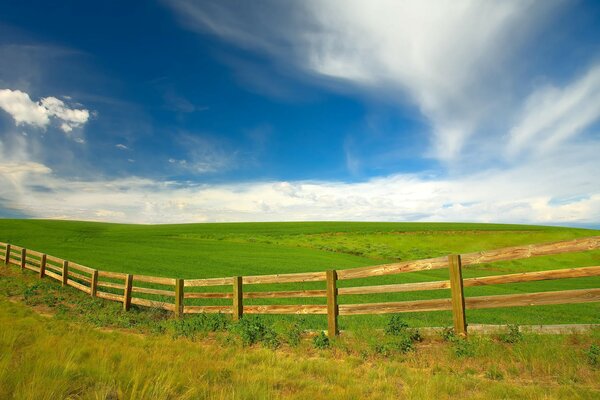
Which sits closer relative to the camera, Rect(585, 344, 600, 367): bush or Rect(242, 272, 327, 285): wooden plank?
Rect(585, 344, 600, 367): bush

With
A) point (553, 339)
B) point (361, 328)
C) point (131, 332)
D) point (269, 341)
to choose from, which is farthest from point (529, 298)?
point (131, 332)

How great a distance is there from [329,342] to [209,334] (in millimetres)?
3353

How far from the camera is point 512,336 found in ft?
21.4

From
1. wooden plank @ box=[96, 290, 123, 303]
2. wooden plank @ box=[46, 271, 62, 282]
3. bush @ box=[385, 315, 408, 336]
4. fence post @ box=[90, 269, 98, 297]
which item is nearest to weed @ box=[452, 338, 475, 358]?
bush @ box=[385, 315, 408, 336]

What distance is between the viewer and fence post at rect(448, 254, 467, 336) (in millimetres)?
6988

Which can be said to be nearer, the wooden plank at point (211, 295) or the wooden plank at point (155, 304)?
the wooden plank at point (211, 295)

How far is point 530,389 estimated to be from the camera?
4648mm

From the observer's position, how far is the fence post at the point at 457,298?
6988 mm

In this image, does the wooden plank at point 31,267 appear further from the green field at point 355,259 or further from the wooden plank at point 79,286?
the wooden plank at point 79,286

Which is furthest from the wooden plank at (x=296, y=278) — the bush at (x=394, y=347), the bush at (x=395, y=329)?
the bush at (x=394, y=347)

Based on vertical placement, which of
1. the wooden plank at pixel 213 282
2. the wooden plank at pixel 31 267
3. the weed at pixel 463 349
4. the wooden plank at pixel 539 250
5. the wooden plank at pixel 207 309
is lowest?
the wooden plank at pixel 207 309

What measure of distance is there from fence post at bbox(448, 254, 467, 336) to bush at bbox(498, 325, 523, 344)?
64 centimetres

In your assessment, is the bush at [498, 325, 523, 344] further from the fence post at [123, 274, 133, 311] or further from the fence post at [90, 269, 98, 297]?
the fence post at [90, 269, 98, 297]

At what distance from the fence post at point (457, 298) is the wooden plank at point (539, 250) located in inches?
8.5
